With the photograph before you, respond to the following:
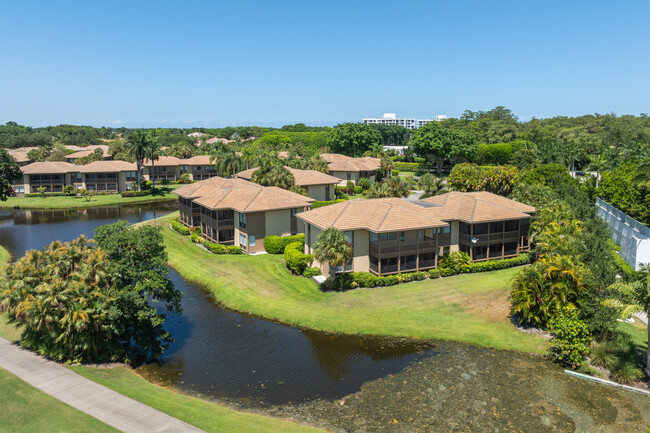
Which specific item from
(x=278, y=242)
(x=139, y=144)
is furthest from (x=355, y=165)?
(x=278, y=242)

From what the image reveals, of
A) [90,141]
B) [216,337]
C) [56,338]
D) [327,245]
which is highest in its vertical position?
[90,141]

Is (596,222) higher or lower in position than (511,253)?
higher

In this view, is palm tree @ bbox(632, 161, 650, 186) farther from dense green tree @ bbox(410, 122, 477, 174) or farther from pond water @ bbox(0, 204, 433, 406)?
dense green tree @ bbox(410, 122, 477, 174)

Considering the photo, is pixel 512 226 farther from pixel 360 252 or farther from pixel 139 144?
pixel 139 144

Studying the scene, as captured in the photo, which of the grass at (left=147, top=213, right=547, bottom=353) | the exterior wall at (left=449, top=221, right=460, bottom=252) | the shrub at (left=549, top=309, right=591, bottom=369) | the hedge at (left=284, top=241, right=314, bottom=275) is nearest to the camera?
the shrub at (left=549, top=309, right=591, bottom=369)

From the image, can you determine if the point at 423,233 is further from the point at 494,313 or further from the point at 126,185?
the point at 126,185

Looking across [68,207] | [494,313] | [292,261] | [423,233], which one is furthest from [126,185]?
[494,313]

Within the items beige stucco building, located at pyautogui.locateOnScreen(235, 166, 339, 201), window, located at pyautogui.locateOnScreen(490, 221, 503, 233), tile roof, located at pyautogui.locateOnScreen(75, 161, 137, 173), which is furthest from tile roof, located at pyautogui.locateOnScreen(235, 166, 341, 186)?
tile roof, located at pyautogui.locateOnScreen(75, 161, 137, 173)

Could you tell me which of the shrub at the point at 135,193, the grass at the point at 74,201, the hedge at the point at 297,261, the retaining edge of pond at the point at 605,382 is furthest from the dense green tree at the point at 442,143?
the retaining edge of pond at the point at 605,382
